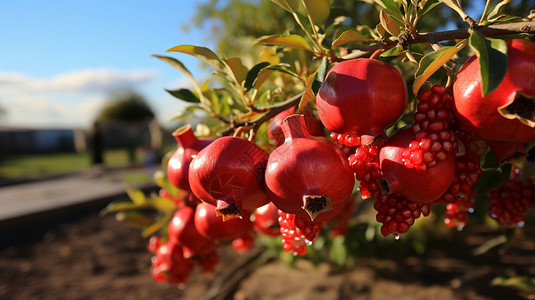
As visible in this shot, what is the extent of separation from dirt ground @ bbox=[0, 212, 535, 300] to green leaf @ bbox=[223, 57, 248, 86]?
2.63 m

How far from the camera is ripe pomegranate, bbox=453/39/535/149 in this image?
470mm

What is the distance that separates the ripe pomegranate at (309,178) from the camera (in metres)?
0.53

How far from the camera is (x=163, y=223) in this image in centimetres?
133

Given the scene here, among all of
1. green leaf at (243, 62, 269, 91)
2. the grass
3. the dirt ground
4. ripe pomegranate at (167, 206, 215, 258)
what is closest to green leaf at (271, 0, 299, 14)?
green leaf at (243, 62, 269, 91)

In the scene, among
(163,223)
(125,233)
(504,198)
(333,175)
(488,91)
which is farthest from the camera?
(125,233)

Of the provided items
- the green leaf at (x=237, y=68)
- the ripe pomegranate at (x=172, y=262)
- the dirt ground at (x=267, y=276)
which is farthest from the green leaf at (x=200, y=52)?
the dirt ground at (x=267, y=276)

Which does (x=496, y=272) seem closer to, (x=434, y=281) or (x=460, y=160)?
(x=434, y=281)

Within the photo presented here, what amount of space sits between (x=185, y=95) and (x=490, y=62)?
26.2 inches

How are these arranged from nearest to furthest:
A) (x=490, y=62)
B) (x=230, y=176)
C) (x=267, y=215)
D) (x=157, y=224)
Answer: (x=490, y=62), (x=230, y=176), (x=267, y=215), (x=157, y=224)

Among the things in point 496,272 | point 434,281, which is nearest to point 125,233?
point 434,281

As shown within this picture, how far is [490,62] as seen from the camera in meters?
0.46

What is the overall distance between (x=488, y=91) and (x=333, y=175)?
23 cm

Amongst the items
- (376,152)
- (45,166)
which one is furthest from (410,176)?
(45,166)

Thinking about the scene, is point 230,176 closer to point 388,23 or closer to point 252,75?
point 252,75
